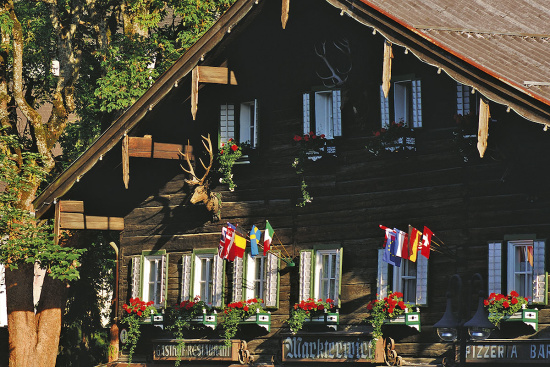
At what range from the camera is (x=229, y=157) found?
27766 mm

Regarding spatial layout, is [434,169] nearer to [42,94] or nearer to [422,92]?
[422,92]

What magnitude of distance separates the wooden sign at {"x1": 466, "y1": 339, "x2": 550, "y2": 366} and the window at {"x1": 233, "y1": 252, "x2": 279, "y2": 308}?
5.63 m

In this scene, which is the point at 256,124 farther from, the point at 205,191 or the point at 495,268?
the point at 495,268

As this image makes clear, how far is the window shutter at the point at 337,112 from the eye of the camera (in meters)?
26.0

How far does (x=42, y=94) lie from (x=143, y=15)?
18.1 feet

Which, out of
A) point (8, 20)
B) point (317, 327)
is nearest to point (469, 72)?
point (317, 327)

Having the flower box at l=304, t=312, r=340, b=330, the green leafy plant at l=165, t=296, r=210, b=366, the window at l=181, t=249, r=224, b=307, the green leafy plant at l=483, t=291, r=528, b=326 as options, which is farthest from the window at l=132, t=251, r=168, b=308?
the green leafy plant at l=483, t=291, r=528, b=326

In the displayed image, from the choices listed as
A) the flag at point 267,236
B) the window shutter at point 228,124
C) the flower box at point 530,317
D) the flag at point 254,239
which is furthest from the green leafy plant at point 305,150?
the flower box at point 530,317

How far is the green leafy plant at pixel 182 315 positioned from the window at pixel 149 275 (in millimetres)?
1022

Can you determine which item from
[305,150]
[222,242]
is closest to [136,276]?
[222,242]

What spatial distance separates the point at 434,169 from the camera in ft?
79.7

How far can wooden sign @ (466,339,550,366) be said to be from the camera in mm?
21719

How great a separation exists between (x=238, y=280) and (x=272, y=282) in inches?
40.7

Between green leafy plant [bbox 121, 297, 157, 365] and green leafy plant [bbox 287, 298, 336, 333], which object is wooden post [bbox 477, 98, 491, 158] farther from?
green leafy plant [bbox 121, 297, 157, 365]
